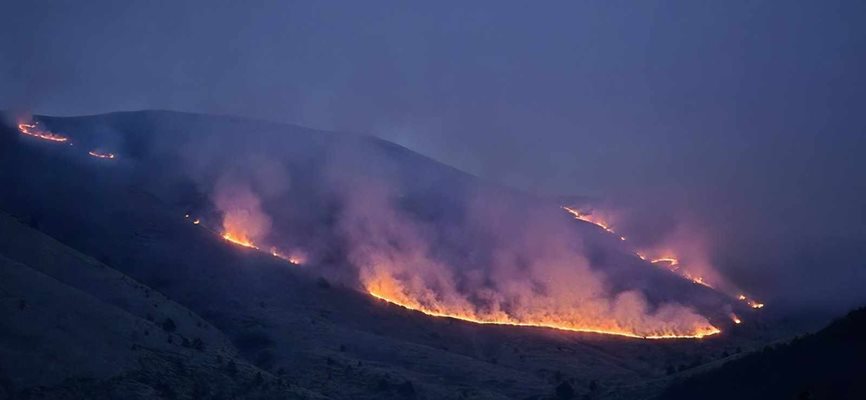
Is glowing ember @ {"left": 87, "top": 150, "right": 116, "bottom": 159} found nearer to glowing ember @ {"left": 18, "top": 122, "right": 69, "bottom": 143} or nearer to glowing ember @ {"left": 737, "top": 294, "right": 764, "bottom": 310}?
glowing ember @ {"left": 18, "top": 122, "right": 69, "bottom": 143}

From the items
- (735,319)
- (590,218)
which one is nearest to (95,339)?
(735,319)

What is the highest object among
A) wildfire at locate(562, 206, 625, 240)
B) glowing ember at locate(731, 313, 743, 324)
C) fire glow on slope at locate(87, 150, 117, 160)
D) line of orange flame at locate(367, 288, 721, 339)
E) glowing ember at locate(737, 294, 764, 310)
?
wildfire at locate(562, 206, 625, 240)

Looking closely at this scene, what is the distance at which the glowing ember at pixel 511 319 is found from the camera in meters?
85.4

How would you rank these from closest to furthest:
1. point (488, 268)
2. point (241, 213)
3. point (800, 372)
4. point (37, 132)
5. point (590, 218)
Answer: point (800, 372)
point (241, 213)
point (488, 268)
point (37, 132)
point (590, 218)

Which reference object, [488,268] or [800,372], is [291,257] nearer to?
[488,268]

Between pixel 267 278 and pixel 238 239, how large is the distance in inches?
610

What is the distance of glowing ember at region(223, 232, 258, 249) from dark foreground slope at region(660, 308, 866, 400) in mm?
54778

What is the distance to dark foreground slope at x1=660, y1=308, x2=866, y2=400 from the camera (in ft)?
130

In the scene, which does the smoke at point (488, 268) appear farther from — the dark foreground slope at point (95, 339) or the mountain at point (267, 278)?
the dark foreground slope at point (95, 339)

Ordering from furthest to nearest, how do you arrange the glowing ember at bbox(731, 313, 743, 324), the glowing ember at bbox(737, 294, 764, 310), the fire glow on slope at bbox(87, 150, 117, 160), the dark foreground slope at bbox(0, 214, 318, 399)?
the glowing ember at bbox(737, 294, 764, 310) < the fire glow on slope at bbox(87, 150, 117, 160) < the glowing ember at bbox(731, 313, 743, 324) < the dark foreground slope at bbox(0, 214, 318, 399)

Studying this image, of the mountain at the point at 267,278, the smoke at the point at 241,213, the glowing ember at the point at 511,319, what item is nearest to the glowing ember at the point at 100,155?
the mountain at the point at 267,278

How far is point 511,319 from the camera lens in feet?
288

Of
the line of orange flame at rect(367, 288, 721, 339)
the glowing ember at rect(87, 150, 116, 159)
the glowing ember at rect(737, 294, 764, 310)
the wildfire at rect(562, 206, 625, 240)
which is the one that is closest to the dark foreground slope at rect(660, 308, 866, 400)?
the line of orange flame at rect(367, 288, 721, 339)

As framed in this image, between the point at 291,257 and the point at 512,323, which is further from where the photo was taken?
the point at 291,257
